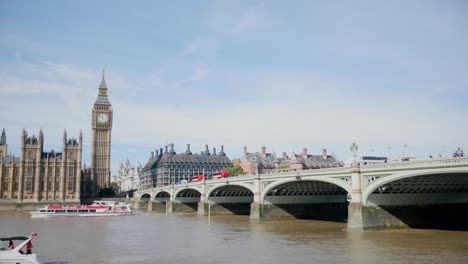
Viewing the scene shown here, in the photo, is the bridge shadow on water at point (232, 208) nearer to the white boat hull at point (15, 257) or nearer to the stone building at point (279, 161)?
the stone building at point (279, 161)

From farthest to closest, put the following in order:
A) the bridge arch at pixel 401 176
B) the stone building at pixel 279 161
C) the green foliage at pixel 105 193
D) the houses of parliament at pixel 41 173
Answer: the green foliage at pixel 105 193, the stone building at pixel 279 161, the houses of parliament at pixel 41 173, the bridge arch at pixel 401 176

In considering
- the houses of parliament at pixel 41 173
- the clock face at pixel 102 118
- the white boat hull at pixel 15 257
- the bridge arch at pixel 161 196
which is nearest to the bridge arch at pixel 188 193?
the bridge arch at pixel 161 196

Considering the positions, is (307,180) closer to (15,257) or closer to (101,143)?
(15,257)

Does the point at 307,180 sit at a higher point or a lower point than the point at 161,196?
higher

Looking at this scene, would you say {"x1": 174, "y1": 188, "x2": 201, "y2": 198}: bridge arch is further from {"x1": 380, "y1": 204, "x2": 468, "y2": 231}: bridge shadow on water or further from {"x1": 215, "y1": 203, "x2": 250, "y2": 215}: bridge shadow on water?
{"x1": 380, "y1": 204, "x2": 468, "y2": 231}: bridge shadow on water

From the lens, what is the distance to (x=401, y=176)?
121 ft

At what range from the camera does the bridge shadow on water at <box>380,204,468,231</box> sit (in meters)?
43.5

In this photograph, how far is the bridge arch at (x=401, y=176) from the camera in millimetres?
33875

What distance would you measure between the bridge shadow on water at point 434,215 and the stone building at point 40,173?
9239 centimetres

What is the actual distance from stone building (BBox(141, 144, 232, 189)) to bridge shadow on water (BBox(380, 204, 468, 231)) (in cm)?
11231

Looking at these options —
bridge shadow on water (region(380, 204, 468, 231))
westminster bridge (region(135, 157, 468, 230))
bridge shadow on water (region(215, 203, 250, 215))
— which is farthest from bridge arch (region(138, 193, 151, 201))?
bridge shadow on water (region(380, 204, 468, 231))

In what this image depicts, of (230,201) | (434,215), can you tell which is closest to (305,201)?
(230,201)

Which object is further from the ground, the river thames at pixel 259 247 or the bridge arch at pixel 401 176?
the bridge arch at pixel 401 176

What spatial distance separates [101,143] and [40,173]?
28607 millimetres
